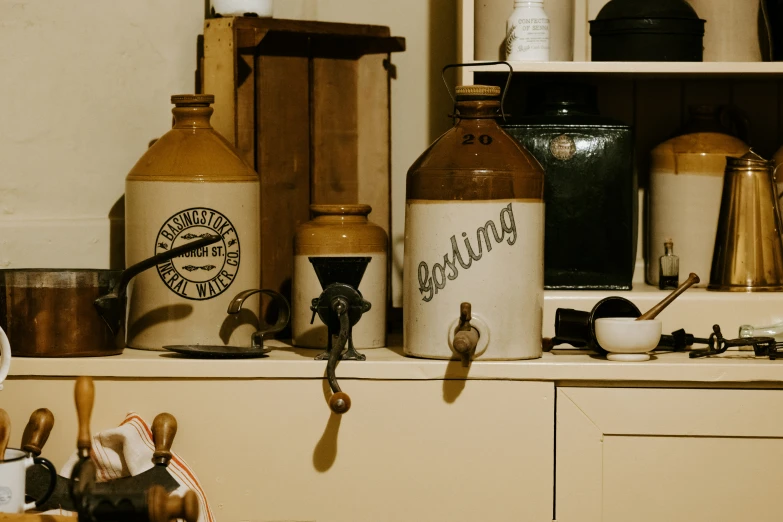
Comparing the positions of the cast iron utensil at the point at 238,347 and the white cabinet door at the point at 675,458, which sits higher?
the cast iron utensil at the point at 238,347

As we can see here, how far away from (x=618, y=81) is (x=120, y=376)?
1.06m

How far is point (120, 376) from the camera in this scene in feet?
4.41

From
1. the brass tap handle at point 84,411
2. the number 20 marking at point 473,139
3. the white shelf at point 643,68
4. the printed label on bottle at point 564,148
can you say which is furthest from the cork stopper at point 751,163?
the brass tap handle at point 84,411

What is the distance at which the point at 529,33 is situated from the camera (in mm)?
1567

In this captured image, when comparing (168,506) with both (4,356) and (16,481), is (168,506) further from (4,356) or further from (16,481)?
(4,356)

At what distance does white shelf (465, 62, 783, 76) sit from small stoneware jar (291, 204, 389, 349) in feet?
1.08

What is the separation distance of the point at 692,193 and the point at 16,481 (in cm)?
115

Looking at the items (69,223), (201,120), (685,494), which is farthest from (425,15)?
(685,494)

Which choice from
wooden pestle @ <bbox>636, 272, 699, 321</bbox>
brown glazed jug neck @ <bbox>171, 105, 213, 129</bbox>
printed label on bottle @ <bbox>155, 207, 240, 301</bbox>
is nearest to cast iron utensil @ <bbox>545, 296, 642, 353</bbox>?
wooden pestle @ <bbox>636, 272, 699, 321</bbox>

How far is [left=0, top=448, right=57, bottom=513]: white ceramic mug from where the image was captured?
1.11 meters

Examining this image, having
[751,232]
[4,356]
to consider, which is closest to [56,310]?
[4,356]

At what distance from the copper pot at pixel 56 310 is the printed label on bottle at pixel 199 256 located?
0.22ft

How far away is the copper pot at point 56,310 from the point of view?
4.42ft

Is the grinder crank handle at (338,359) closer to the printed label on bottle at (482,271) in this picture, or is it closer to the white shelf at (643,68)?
the printed label on bottle at (482,271)
